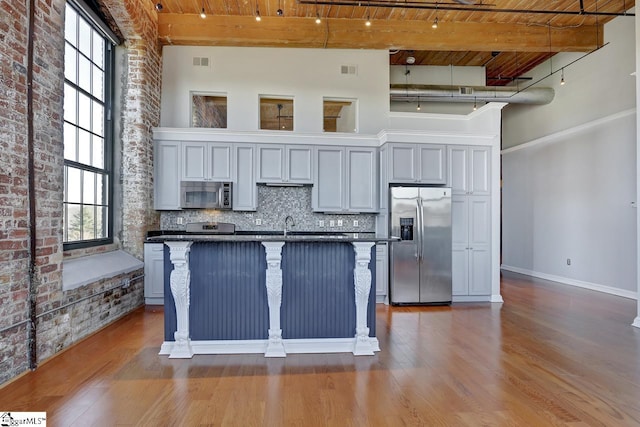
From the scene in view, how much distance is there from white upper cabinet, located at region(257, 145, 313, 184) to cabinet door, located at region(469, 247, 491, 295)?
9.10ft

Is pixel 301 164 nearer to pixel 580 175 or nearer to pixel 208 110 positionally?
pixel 208 110

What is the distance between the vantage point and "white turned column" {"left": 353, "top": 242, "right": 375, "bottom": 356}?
303cm

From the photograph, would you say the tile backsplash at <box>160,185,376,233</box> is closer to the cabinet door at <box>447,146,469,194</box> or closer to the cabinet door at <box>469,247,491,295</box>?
the cabinet door at <box>447,146,469,194</box>

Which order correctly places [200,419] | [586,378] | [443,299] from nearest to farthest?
[200,419] → [586,378] → [443,299]

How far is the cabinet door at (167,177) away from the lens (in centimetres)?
512

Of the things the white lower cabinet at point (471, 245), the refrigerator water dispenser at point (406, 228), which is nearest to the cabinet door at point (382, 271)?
the refrigerator water dispenser at point (406, 228)

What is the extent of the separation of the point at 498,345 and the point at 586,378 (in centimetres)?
76

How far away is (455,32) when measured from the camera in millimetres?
5363

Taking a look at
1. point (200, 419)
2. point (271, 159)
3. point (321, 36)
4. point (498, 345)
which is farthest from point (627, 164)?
point (200, 419)

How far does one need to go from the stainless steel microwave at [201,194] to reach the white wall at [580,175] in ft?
20.4

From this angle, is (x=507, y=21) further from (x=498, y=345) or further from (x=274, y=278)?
(x=274, y=278)

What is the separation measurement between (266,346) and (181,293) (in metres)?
0.90

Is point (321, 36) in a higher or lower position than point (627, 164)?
higher

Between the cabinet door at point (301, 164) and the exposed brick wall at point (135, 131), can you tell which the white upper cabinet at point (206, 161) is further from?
the cabinet door at point (301, 164)
